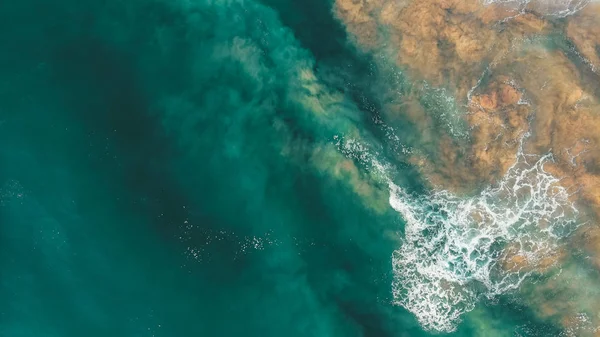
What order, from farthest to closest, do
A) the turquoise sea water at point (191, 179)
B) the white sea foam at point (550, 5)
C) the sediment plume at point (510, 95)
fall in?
the white sea foam at point (550, 5) < the sediment plume at point (510, 95) < the turquoise sea water at point (191, 179)

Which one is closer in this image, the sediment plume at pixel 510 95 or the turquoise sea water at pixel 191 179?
the turquoise sea water at pixel 191 179

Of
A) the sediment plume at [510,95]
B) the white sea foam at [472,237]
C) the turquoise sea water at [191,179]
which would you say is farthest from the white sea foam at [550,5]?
the white sea foam at [472,237]

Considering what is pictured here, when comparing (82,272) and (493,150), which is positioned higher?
(493,150)

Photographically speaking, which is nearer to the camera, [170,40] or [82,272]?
[82,272]

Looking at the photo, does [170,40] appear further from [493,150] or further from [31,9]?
[493,150]

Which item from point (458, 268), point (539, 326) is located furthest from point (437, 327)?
point (539, 326)

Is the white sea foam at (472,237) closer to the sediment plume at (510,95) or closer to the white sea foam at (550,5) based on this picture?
the sediment plume at (510,95)
